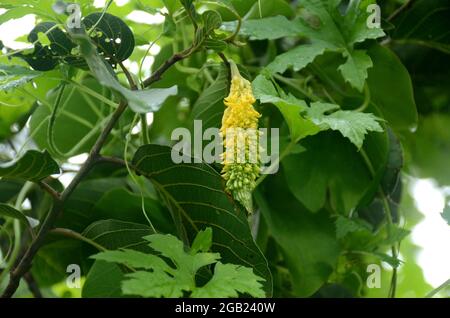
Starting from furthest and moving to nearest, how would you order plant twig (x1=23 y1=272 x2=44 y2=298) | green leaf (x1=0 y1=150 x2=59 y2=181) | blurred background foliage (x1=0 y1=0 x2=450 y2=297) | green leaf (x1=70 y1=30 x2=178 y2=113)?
plant twig (x1=23 y1=272 x2=44 y2=298) < blurred background foliage (x1=0 y1=0 x2=450 y2=297) < green leaf (x1=0 y1=150 x2=59 y2=181) < green leaf (x1=70 y1=30 x2=178 y2=113)

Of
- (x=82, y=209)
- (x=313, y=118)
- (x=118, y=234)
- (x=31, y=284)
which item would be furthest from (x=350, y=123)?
(x=31, y=284)

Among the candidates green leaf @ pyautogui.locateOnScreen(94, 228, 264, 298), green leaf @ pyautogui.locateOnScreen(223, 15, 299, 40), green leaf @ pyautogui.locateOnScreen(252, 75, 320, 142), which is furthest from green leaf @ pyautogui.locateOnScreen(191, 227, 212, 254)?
green leaf @ pyautogui.locateOnScreen(223, 15, 299, 40)

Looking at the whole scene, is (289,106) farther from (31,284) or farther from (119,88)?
(31,284)

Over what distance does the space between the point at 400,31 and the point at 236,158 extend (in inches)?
16.8

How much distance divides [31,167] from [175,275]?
0.18 metres

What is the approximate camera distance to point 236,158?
58 cm

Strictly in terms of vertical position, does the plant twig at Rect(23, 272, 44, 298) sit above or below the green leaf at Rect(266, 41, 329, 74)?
below

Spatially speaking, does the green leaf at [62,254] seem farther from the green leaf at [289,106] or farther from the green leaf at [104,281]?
the green leaf at [289,106]

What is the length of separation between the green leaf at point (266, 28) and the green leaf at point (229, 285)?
0.28m

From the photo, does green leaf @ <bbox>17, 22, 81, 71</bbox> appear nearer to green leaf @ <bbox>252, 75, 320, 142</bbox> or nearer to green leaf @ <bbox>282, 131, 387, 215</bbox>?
green leaf @ <bbox>252, 75, 320, 142</bbox>

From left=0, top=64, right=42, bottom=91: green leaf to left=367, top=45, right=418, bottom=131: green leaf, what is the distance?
1.36 feet

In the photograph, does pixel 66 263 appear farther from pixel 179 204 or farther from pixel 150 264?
pixel 150 264

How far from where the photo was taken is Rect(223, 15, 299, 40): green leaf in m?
0.71
